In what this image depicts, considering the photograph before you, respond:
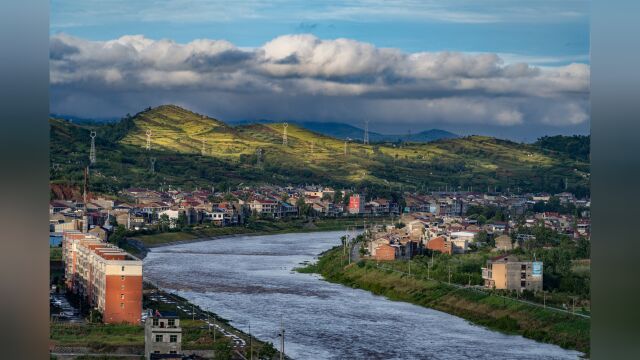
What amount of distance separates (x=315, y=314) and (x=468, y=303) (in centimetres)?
162

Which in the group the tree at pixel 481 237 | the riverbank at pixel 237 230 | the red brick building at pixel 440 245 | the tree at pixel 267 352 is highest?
the tree at pixel 481 237

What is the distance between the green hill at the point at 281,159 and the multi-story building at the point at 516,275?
1433 cm

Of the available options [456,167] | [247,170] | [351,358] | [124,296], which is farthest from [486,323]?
[456,167]

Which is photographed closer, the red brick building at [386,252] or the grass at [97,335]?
the grass at [97,335]

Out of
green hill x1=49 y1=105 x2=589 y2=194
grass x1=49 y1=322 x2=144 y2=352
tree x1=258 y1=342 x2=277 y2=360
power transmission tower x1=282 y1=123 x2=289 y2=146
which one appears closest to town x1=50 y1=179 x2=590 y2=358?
grass x1=49 y1=322 x2=144 y2=352

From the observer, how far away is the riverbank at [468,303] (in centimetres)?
878

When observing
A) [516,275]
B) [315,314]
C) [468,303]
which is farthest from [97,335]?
[516,275]

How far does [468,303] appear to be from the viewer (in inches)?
432

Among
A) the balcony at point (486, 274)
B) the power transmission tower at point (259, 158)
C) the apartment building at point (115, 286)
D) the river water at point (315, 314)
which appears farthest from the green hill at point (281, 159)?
the apartment building at point (115, 286)

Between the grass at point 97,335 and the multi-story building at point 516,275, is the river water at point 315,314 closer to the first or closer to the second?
the multi-story building at point 516,275

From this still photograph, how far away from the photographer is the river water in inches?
329

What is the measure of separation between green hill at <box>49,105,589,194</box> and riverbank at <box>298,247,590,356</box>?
10.9m

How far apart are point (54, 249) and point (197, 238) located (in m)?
6.63
